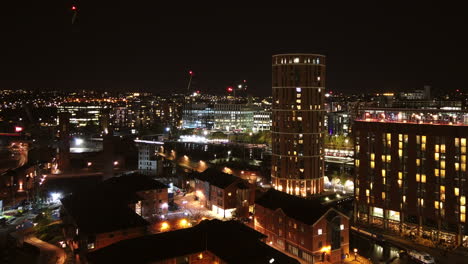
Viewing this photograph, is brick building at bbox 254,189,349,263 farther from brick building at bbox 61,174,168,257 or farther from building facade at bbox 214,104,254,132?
building facade at bbox 214,104,254,132

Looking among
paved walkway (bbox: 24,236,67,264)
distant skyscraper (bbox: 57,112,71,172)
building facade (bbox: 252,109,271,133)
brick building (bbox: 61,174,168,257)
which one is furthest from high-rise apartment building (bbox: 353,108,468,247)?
building facade (bbox: 252,109,271,133)

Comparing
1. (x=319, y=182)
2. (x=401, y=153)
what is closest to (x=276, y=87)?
(x=319, y=182)

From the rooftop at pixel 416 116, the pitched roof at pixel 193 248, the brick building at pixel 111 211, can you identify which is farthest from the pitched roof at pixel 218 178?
the rooftop at pixel 416 116

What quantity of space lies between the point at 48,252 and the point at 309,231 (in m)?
9.44

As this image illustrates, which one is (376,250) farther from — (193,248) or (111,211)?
(111,211)

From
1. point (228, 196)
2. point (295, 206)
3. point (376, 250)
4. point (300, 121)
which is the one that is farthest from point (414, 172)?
point (300, 121)

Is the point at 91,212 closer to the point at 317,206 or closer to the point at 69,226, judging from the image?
the point at 69,226

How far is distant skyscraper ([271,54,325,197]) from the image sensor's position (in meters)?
24.1

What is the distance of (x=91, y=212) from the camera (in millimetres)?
15148

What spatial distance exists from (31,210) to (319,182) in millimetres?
16121

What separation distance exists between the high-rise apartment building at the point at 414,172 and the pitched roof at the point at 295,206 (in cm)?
420

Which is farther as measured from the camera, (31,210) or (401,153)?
(31,210)

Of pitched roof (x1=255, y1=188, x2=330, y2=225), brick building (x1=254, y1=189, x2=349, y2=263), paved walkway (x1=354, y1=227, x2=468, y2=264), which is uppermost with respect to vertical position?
pitched roof (x1=255, y1=188, x2=330, y2=225)

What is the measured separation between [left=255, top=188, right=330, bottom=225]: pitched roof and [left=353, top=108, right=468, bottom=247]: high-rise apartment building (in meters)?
4.20
